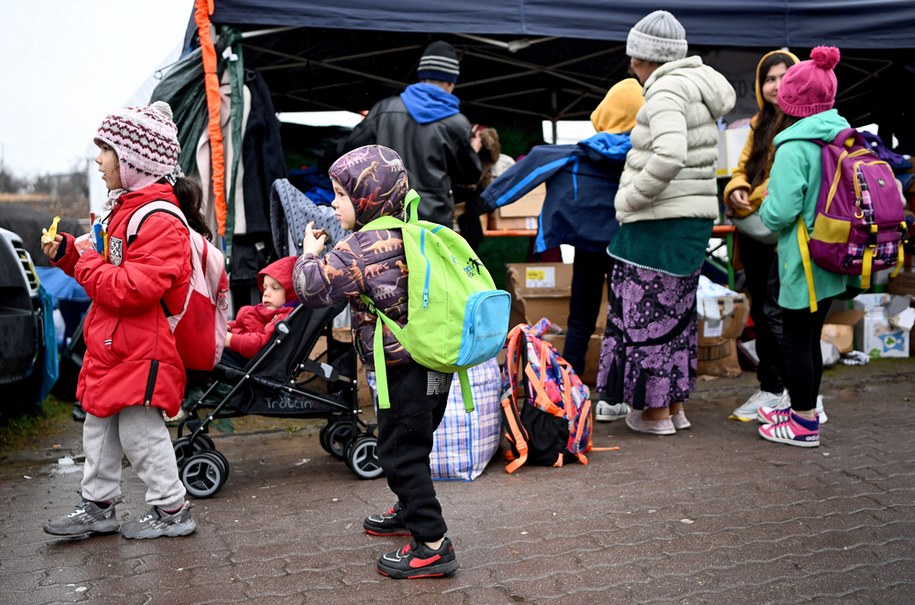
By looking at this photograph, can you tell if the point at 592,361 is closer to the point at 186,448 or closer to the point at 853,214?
the point at 853,214

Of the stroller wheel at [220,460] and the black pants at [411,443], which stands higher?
the black pants at [411,443]

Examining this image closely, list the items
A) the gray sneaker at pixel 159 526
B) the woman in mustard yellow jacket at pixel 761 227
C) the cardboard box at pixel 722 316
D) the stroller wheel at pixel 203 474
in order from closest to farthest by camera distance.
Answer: the gray sneaker at pixel 159 526
the stroller wheel at pixel 203 474
the woman in mustard yellow jacket at pixel 761 227
the cardboard box at pixel 722 316

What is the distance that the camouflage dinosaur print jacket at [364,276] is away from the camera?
3.23 metres

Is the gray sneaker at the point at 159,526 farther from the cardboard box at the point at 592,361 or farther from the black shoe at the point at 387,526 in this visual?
the cardboard box at the point at 592,361

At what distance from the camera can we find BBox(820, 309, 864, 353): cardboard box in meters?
7.61

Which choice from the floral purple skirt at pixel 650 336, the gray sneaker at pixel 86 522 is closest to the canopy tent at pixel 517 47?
the floral purple skirt at pixel 650 336

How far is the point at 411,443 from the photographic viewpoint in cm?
342

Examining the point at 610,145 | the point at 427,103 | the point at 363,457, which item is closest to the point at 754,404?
the point at 610,145

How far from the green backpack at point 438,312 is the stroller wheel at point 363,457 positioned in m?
1.29

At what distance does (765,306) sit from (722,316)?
128 centimetres

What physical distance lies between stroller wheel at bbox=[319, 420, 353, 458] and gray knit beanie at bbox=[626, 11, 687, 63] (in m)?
2.51

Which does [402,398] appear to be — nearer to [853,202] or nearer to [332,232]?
[332,232]

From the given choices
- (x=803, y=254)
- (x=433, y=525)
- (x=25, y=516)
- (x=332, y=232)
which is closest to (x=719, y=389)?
(x=803, y=254)

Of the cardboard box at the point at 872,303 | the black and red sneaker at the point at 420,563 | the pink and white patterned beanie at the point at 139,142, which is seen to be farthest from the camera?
the cardboard box at the point at 872,303
